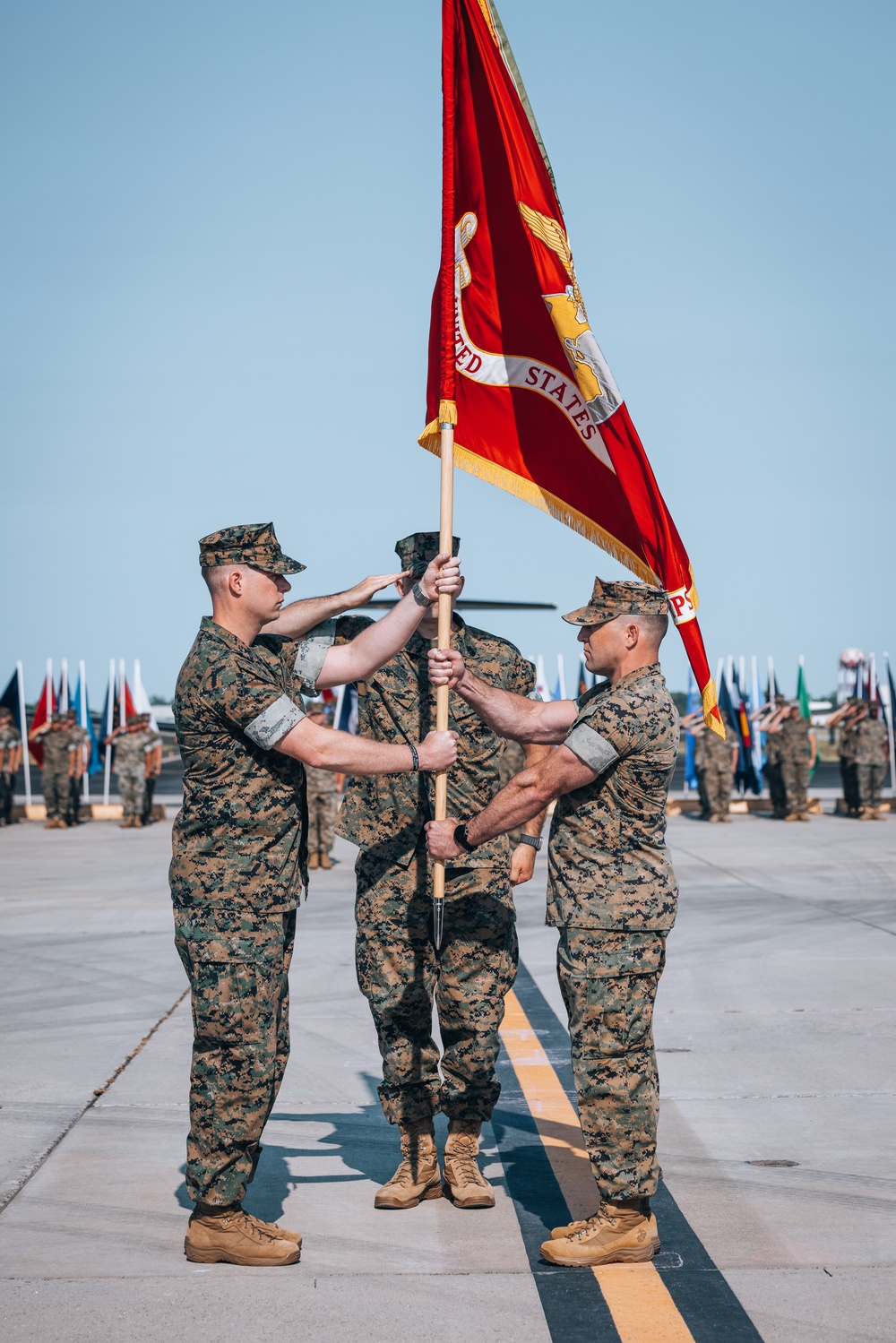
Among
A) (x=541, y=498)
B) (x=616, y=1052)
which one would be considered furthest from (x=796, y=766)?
(x=616, y=1052)

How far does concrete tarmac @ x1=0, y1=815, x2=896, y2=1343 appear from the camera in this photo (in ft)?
11.7

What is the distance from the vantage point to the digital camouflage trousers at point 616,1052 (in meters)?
4.04

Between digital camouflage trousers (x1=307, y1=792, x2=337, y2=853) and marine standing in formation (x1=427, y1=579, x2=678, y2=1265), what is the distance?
11866mm

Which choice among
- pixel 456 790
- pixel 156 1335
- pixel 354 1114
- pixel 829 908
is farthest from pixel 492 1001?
pixel 829 908

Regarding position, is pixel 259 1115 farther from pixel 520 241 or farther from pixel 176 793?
pixel 176 793

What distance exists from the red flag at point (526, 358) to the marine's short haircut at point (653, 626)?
1.82ft

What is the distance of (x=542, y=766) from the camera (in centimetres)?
421

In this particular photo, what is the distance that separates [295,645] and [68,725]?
2012cm

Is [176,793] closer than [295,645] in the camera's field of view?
No

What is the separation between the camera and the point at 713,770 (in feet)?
77.2

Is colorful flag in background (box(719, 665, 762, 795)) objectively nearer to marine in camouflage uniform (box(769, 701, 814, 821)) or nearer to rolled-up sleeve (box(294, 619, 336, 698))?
marine in camouflage uniform (box(769, 701, 814, 821))

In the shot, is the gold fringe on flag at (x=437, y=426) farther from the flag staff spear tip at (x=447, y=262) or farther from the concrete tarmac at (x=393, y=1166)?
the concrete tarmac at (x=393, y=1166)

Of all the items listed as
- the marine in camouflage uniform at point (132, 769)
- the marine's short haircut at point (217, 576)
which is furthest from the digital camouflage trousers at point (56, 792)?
the marine's short haircut at point (217, 576)

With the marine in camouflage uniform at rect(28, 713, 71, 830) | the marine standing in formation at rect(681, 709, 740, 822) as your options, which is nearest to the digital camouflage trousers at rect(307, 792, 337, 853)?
the marine in camouflage uniform at rect(28, 713, 71, 830)
